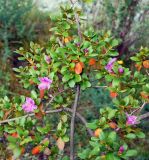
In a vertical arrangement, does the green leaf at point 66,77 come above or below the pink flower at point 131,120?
above

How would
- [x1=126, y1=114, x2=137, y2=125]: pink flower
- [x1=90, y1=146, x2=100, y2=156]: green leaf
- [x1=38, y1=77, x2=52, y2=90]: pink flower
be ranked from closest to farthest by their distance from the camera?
1. [x1=90, y1=146, x2=100, y2=156]: green leaf
2. [x1=126, y1=114, x2=137, y2=125]: pink flower
3. [x1=38, y1=77, x2=52, y2=90]: pink flower

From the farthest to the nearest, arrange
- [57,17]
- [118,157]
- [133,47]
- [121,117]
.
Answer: [133,47], [57,17], [121,117], [118,157]

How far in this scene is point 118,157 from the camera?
1.39 metres

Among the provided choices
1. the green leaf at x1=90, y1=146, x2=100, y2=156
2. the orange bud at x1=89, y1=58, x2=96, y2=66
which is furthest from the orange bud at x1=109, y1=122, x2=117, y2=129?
the orange bud at x1=89, y1=58, x2=96, y2=66

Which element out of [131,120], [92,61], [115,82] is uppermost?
[92,61]

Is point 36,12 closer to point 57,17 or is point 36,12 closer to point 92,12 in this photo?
point 92,12

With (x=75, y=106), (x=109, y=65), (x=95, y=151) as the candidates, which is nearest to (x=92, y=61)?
(x=109, y=65)

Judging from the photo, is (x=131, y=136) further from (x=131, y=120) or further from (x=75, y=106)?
(x=75, y=106)

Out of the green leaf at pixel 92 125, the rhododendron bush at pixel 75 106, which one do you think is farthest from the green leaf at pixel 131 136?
the green leaf at pixel 92 125

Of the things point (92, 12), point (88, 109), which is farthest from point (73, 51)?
point (92, 12)

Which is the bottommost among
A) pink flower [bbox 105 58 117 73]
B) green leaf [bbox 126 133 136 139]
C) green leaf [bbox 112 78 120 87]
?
green leaf [bbox 126 133 136 139]

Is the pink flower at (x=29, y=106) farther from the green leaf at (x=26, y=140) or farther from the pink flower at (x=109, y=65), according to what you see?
the pink flower at (x=109, y=65)

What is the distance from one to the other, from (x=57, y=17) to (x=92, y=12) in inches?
99.7

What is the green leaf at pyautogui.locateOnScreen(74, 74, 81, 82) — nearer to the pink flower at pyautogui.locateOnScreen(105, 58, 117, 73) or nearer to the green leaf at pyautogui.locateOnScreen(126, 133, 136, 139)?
the pink flower at pyautogui.locateOnScreen(105, 58, 117, 73)
